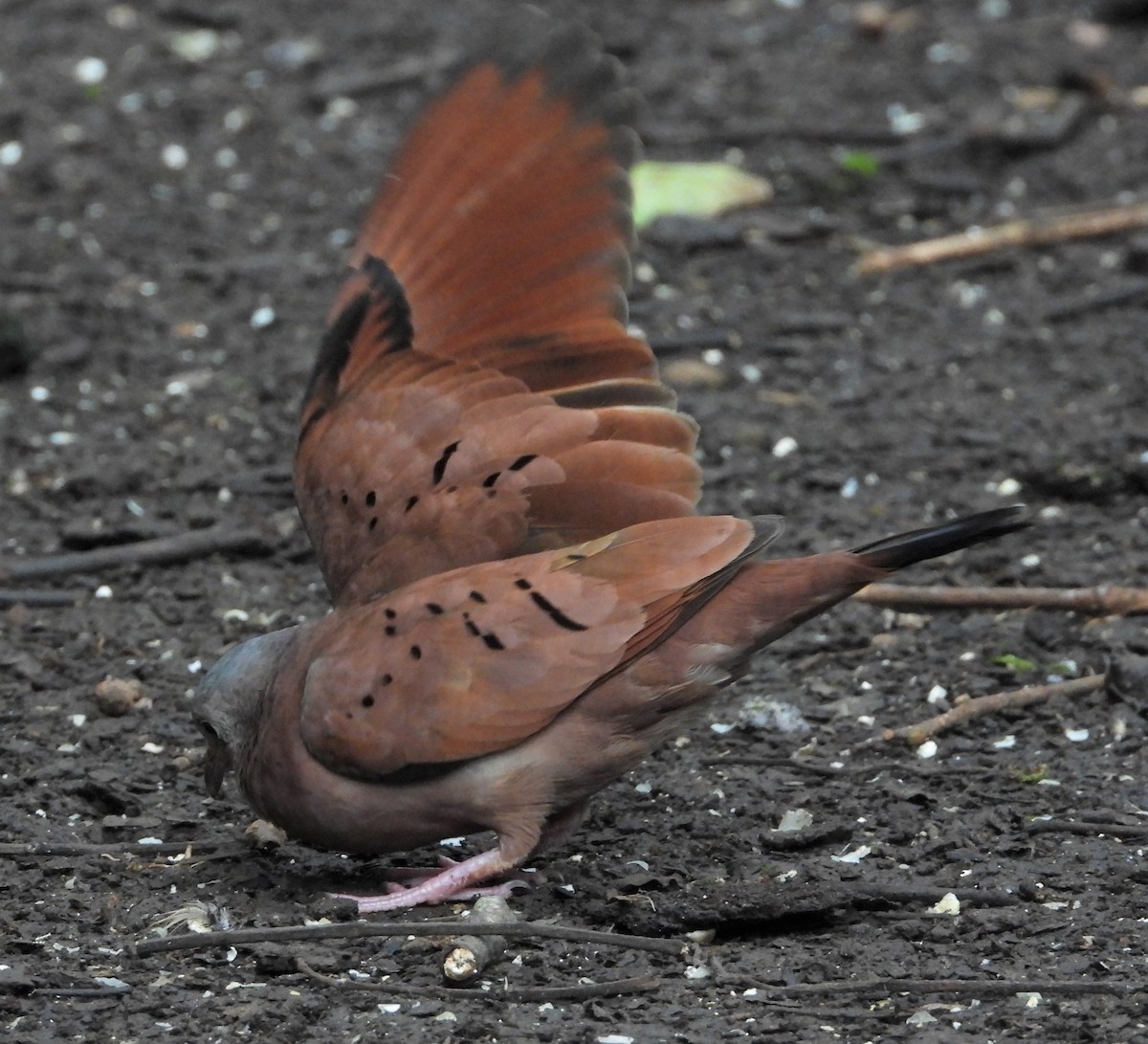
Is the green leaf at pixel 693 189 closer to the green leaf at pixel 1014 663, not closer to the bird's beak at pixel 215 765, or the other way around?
the green leaf at pixel 1014 663

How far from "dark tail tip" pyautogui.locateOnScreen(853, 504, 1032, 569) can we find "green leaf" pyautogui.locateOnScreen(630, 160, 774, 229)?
4195mm

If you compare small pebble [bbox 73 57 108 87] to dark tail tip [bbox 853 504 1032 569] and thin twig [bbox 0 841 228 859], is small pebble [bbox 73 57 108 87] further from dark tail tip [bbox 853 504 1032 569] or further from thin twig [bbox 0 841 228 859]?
dark tail tip [bbox 853 504 1032 569]

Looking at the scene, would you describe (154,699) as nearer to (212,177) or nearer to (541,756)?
(541,756)

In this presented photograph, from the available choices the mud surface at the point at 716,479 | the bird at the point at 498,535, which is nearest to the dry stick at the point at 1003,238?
the mud surface at the point at 716,479

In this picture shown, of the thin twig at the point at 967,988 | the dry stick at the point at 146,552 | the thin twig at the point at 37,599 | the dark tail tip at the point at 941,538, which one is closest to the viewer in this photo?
the thin twig at the point at 967,988

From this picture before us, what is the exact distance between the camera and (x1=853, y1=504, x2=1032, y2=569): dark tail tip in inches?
165

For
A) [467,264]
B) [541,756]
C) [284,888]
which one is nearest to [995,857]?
[541,756]

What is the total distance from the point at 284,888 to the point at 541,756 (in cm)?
71

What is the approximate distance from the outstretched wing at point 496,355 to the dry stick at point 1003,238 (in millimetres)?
3191

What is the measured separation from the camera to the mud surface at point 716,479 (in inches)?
157

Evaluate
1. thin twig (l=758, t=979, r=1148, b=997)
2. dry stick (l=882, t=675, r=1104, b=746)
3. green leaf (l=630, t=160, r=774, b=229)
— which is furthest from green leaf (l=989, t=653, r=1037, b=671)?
green leaf (l=630, t=160, r=774, b=229)

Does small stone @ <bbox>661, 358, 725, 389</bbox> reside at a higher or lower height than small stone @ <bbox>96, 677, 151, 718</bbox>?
lower

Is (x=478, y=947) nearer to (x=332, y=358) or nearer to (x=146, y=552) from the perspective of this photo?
(x=332, y=358)

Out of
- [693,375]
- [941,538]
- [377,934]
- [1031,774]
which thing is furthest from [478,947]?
[693,375]
